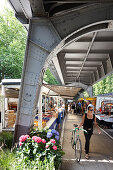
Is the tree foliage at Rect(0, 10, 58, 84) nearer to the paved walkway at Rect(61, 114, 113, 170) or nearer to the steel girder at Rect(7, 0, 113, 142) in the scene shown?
the paved walkway at Rect(61, 114, 113, 170)

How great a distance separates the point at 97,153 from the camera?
7.43 m

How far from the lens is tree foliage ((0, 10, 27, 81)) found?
82.7ft

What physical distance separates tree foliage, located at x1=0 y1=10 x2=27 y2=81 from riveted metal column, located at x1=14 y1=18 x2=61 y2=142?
19762 mm

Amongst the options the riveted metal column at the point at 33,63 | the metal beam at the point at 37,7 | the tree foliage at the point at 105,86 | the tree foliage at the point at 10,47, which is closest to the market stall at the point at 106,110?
the riveted metal column at the point at 33,63

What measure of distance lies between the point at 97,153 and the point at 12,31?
79.4 ft

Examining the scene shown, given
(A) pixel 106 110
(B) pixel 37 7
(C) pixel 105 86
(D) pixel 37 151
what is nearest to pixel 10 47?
(A) pixel 106 110

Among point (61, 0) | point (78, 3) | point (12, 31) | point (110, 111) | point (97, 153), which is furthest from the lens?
point (12, 31)

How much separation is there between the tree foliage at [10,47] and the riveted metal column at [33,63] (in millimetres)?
19762

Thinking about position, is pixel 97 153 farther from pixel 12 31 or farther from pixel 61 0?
→ pixel 12 31

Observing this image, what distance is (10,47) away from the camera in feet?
82.8

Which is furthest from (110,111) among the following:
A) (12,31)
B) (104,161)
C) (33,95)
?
(12,31)

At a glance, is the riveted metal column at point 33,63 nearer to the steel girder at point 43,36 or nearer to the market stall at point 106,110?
the steel girder at point 43,36

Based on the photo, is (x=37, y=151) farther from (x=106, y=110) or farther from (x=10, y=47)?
(x=10, y=47)

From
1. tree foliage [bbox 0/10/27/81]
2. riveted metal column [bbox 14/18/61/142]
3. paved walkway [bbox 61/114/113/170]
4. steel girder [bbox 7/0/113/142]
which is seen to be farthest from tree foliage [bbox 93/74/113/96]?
riveted metal column [bbox 14/18/61/142]
